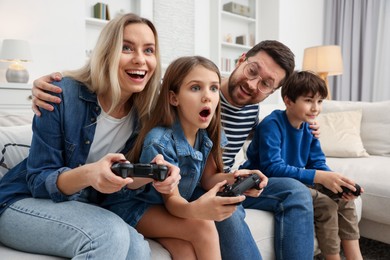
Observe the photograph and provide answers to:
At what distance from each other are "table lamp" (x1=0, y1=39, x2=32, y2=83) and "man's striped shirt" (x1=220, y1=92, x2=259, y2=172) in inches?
79.8

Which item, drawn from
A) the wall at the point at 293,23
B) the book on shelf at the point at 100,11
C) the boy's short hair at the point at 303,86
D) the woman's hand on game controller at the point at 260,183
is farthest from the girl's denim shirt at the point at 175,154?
the wall at the point at 293,23

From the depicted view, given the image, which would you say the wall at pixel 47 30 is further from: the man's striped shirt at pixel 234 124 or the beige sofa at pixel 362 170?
the man's striped shirt at pixel 234 124

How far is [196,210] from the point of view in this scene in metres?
0.95

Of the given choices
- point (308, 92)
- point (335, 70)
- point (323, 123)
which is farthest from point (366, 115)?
point (335, 70)

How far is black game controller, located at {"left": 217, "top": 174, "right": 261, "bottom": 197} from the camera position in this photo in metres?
0.91

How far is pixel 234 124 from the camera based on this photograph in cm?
146

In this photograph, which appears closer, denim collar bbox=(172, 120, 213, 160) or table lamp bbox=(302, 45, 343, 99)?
denim collar bbox=(172, 120, 213, 160)

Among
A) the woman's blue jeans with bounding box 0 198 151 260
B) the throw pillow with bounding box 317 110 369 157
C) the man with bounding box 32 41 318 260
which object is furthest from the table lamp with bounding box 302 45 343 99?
the woman's blue jeans with bounding box 0 198 151 260

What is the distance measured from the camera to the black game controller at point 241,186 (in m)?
0.91

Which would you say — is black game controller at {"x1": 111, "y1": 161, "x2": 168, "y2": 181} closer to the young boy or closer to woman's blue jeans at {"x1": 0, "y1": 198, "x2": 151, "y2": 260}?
woman's blue jeans at {"x1": 0, "y1": 198, "x2": 151, "y2": 260}

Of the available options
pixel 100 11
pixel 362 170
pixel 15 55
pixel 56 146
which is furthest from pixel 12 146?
pixel 100 11

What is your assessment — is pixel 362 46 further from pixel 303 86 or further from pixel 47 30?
pixel 47 30

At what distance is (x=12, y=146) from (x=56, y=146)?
247 millimetres

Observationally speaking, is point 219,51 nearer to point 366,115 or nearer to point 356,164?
point 366,115
